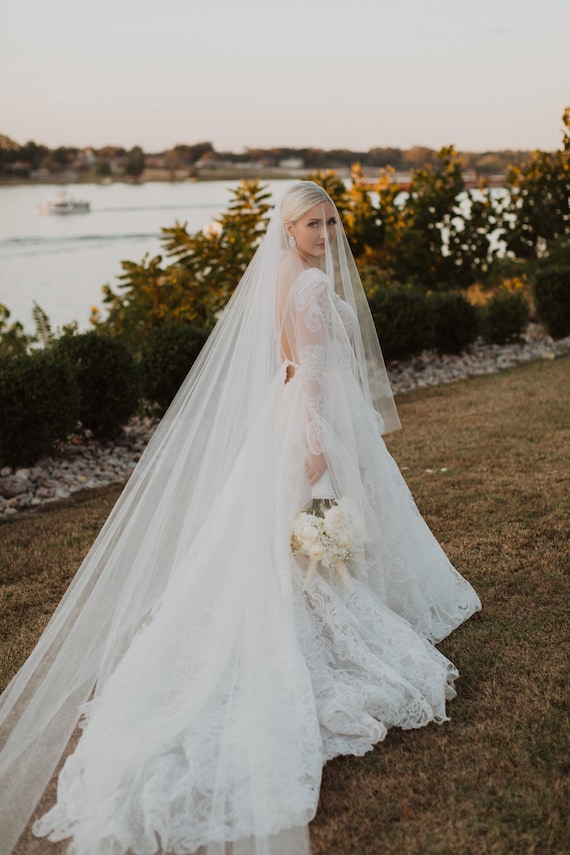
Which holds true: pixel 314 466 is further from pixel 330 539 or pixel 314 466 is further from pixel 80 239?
pixel 80 239

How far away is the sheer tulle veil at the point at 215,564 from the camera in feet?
9.96

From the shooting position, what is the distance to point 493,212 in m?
14.1

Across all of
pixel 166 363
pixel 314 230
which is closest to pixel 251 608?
pixel 314 230

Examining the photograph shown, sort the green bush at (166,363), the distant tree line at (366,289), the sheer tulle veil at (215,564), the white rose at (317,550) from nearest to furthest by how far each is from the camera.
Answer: the sheer tulle veil at (215,564), the white rose at (317,550), the distant tree line at (366,289), the green bush at (166,363)

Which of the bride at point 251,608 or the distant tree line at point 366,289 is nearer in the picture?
the bride at point 251,608

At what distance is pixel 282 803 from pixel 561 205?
1432 centimetres

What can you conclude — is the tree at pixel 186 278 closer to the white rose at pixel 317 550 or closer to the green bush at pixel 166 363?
the green bush at pixel 166 363

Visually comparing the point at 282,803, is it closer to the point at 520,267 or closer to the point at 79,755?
the point at 79,755

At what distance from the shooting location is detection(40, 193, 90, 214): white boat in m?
26.3

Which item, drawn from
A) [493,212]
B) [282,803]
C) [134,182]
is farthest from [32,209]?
[282,803]

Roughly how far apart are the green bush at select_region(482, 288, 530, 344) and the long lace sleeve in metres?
8.35

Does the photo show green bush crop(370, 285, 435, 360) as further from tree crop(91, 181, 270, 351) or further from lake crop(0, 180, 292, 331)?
lake crop(0, 180, 292, 331)

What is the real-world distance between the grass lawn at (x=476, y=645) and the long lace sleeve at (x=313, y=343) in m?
1.25

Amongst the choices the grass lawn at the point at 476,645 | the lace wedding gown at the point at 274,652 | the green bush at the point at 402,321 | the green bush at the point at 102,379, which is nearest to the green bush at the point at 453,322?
the green bush at the point at 402,321
